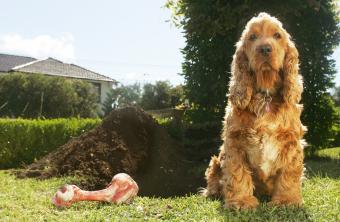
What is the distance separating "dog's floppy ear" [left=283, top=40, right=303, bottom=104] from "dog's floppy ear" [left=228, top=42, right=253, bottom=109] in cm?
34

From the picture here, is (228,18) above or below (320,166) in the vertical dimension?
above

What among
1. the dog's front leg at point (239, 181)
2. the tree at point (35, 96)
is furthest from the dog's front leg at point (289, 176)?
the tree at point (35, 96)

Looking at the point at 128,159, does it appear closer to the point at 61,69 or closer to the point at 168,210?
the point at 168,210

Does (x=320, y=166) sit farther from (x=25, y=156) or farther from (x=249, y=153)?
(x=25, y=156)

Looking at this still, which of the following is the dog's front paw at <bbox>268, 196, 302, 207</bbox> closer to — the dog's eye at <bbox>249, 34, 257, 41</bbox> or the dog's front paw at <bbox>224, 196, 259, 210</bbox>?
the dog's front paw at <bbox>224, 196, 259, 210</bbox>

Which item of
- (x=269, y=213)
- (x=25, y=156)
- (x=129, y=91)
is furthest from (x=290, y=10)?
(x=129, y=91)

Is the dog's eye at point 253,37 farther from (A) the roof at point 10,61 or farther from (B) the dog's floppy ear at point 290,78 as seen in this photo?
(A) the roof at point 10,61

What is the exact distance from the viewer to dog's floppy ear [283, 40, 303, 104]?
4.51 meters

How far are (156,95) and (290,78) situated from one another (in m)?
27.3

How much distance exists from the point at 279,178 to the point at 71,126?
806cm

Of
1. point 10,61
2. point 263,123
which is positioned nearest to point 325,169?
point 263,123

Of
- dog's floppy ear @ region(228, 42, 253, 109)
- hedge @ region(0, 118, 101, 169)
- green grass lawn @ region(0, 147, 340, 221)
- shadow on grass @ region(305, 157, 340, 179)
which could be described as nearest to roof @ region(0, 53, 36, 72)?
hedge @ region(0, 118, 101, 169)

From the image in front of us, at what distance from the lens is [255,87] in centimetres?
462

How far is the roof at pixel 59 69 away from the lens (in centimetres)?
3497
